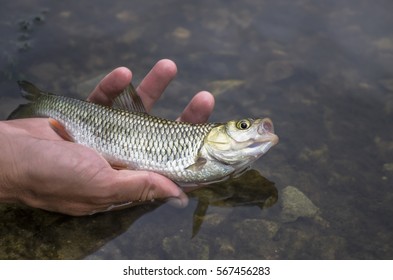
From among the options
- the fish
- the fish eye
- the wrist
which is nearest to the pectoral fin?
the fish

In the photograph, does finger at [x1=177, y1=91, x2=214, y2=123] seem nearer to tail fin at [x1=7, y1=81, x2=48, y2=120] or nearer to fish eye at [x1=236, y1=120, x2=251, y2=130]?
fish eye at [x1=236, y1=120, x2=251, y2=130]

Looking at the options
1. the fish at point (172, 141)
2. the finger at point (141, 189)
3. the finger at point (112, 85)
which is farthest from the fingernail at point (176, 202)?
the finger at point (112, 85)

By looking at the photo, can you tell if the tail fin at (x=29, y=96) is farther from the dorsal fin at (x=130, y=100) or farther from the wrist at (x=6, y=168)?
the dorsal fin at (x=130, y=100)

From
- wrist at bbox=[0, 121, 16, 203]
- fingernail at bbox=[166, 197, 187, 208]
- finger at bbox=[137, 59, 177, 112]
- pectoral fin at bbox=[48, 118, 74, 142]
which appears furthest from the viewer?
finger at bbox=[137, 59, 177, 112]

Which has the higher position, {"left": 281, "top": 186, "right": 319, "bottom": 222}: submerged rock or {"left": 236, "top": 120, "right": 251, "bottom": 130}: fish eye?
{"left": 236, "top": 120, "right": 251, "bottom": 130}: fish eye

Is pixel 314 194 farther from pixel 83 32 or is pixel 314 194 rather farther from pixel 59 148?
pixel 83 32

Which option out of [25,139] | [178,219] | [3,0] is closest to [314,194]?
[178,219]
